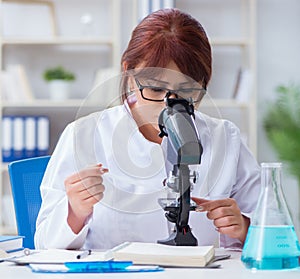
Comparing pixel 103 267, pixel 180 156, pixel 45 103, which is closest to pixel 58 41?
pixel 45 103

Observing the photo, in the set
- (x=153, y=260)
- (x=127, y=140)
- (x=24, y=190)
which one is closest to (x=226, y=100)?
(x=24, y=190)

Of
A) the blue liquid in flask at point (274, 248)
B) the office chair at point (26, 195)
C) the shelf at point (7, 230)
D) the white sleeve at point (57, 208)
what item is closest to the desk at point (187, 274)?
the blue liquid in flask at point (274, 248)

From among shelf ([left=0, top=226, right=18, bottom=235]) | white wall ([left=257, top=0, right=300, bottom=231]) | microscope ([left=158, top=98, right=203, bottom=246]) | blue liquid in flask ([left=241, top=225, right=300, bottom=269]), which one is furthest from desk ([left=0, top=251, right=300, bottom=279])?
white wall ([left=257, top=0, right=300, bottom=231])

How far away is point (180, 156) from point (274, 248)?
0.77 ft

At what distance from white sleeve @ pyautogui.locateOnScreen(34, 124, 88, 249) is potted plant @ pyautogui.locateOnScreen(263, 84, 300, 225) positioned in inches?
103

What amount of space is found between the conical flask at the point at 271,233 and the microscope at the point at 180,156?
0.45ft

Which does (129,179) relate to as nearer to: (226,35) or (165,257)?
(165,257)

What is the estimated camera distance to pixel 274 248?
1229 millimetres

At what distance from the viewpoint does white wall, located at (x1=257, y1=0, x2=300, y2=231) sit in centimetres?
447

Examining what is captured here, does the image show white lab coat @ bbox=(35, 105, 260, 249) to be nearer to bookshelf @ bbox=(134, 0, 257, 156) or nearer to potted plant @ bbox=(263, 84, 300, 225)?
potted plant @ bbox=(263, 84, 300, 225)

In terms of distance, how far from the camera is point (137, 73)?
150cm

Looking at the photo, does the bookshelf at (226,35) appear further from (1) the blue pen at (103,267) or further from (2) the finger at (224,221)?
(1) the blue pen at (103,267)

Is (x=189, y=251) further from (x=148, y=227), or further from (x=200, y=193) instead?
(x=148, y=227)

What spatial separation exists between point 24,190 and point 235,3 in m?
2.83
